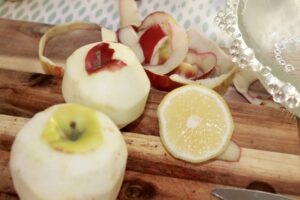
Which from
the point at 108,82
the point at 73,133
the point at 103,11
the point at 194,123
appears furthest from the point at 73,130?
the point at 103,11

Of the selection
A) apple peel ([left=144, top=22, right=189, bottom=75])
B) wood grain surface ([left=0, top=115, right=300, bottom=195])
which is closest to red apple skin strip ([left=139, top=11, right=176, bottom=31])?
apple peel ([left=144, top=22, right=189, bottom=75])

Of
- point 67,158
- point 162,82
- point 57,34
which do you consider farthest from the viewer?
point 57,34

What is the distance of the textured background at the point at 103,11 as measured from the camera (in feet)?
3.40

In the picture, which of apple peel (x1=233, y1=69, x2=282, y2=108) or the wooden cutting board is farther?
apple peel (x1=233, y1=69, x2=282, y2=108)

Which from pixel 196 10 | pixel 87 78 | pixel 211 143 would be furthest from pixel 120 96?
pixel 196 10

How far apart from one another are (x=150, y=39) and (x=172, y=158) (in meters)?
0.26

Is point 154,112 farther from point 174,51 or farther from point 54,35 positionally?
point 54,35

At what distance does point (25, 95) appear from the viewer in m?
0.82

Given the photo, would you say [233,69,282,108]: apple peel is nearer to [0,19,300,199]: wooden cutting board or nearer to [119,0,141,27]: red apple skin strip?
[0,19,300,199]: wooden cutting board

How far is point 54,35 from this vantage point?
956 mm

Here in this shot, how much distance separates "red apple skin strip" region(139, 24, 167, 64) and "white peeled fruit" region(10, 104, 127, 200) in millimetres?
A: 247

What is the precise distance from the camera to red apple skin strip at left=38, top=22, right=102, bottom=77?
0.87m

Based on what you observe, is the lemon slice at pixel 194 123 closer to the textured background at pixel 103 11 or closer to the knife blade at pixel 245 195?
the knife blade at pixel 245 195

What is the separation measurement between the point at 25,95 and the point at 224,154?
1.19 ft
